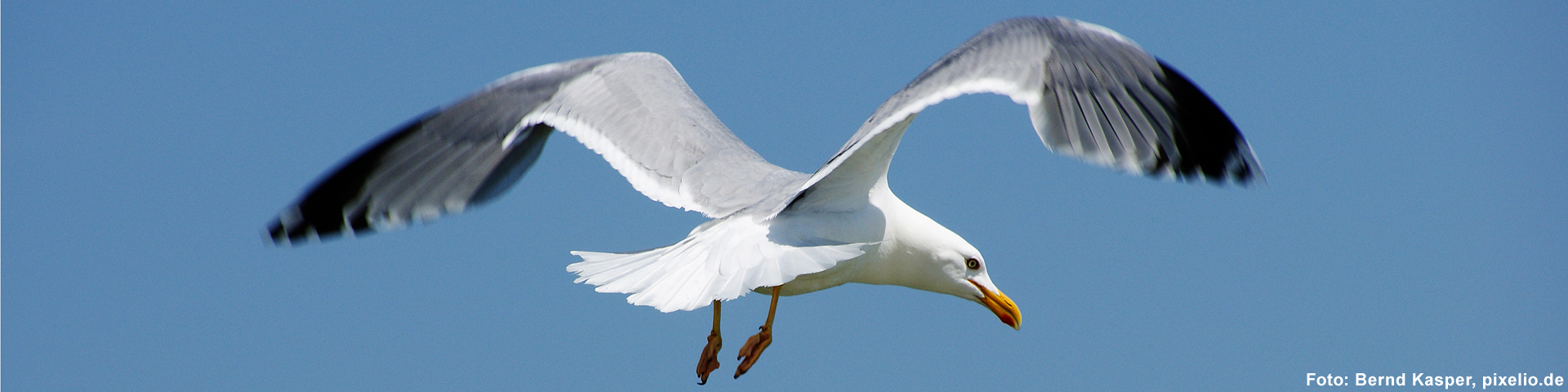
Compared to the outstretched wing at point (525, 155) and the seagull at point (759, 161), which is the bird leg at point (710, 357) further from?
the outstretched wing at point (525, 155)

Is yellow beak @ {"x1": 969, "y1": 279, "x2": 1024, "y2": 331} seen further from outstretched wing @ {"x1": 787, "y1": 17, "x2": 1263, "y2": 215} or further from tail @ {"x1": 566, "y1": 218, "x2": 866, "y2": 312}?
outstretched wing @ {"x1": 787, "y1": 17, "x2": 1263, "y2": 215}

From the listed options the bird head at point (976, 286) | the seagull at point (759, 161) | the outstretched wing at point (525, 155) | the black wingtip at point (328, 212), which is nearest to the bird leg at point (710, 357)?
the seagull at point (759, 161)

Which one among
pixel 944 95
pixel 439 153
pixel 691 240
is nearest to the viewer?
pixel 944 95

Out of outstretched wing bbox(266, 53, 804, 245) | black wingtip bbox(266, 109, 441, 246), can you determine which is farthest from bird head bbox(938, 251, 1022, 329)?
black wingtip bbox(266, 109, 441, 246)

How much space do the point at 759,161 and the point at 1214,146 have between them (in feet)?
5.55

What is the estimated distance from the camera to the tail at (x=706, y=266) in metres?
2.94

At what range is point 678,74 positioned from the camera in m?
4.55

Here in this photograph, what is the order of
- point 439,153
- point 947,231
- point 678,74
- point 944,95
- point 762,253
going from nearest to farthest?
point 944,95
point 762,253
point 947,231
point 439,153
point 678,74

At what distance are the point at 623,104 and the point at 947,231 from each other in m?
1.30

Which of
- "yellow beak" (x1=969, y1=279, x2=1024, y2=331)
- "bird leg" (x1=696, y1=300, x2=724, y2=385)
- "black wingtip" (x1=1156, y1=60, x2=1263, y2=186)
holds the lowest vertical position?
"bird leg" (x1=696, y1=300, x2=724, y2=385)

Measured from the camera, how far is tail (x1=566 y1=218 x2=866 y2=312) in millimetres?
2939

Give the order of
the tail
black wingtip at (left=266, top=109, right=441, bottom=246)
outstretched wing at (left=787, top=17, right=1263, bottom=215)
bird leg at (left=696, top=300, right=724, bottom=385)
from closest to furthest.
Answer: outstretched wing at (left=787, top=17, right=1263, bottom=215) < the tail < bird leg at (left=696, top=300, right=724, bottom=385) < black wingtip at (left=266, top=109, right=441, bottom=246)

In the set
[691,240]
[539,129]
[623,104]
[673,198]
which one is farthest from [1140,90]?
[539,129]

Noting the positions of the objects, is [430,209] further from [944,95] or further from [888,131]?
[944,95]
